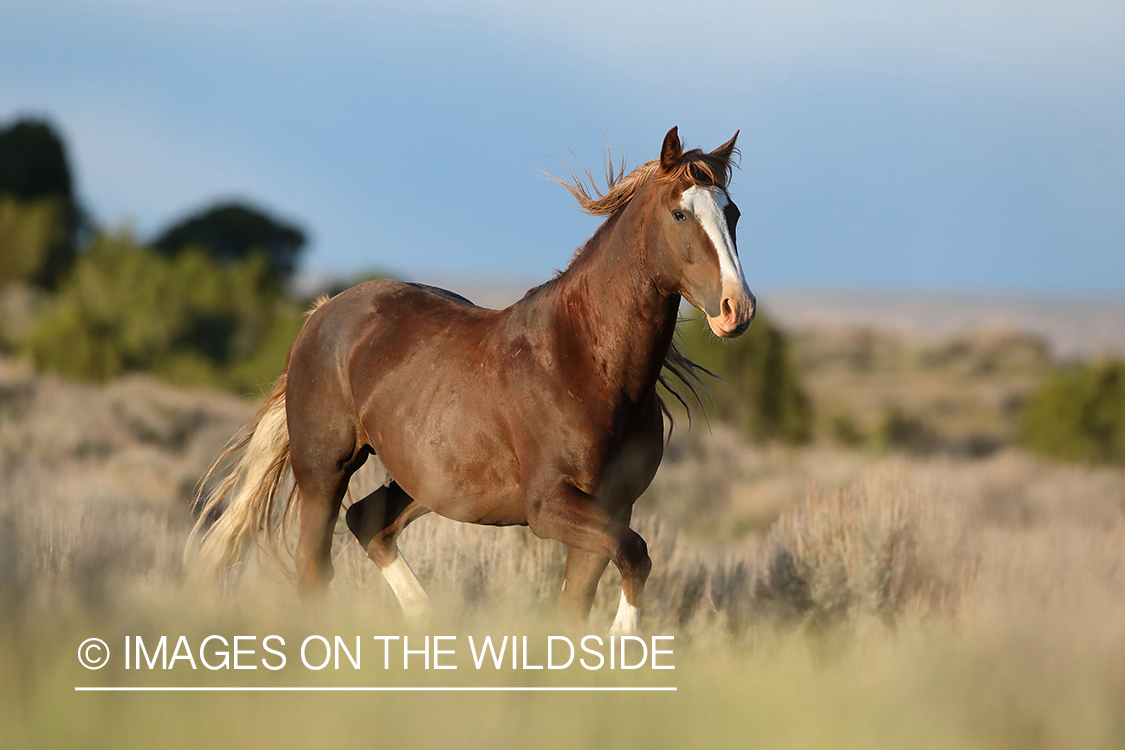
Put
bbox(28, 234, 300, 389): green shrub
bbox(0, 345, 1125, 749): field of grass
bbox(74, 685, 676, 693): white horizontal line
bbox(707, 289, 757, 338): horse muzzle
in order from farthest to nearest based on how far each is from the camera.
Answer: bbox(28, 234, 300, 389): green shrub → bbox(707, 289, 757, 338): horse muzzle → bbox(74, 685, 676, 693): white horizontal line → bbox(0, 345, 1125, 749): field of grass

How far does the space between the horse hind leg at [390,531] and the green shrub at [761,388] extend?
18.0m

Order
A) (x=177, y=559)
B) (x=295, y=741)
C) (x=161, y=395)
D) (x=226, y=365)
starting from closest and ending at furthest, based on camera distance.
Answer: (x=295, y=741) < (x=177, y=559) < (x=161, y=395) < (x=226, y=365)

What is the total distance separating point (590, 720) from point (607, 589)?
9.30 ft

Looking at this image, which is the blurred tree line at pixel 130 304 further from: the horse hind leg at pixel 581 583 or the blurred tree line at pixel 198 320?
the horse hind leg at pixel 581 583

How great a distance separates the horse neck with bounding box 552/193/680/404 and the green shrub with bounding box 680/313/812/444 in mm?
18813

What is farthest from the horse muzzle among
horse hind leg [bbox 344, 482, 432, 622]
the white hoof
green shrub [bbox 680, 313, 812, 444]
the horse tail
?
green shrub [bbox 680, 313, 812, 444]

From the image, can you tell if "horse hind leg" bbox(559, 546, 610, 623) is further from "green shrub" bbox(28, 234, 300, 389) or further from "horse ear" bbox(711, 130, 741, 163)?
"green shrub" bbox(28, 234, 300, 389)

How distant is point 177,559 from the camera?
276 inches

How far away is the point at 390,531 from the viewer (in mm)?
5359

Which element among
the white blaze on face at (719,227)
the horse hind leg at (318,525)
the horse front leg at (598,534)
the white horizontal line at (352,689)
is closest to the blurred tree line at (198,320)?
the white blaze on face at (719,227)

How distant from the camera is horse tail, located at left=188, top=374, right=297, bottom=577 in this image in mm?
5816

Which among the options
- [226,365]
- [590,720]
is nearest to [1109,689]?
[590,720]

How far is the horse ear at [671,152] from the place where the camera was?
13.8 ft

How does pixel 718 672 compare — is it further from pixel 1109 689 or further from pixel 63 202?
pixel 63 202
